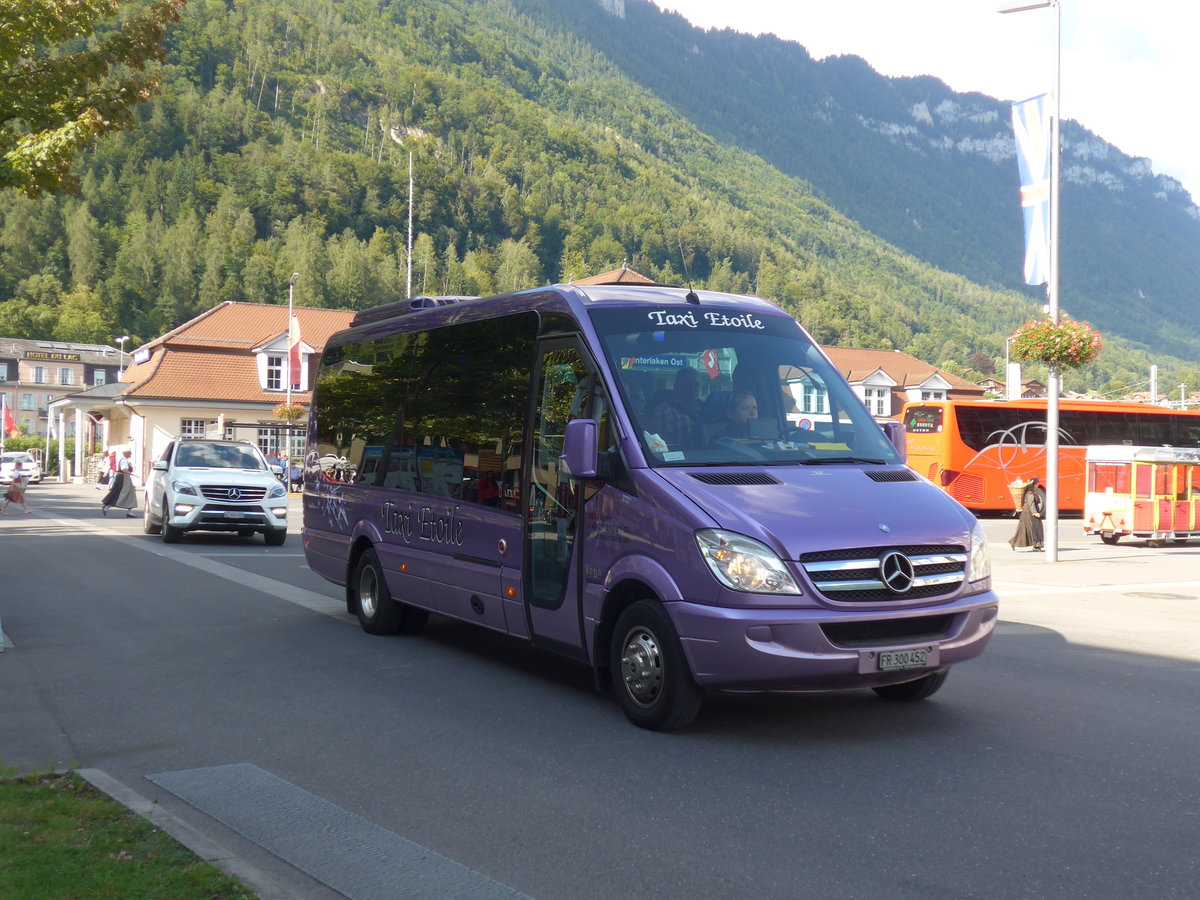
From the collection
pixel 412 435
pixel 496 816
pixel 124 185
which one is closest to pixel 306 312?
pixel 412 435

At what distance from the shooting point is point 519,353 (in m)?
8.47

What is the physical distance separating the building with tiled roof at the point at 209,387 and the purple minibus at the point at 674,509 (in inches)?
1757

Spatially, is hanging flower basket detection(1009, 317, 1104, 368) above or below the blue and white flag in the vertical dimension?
below

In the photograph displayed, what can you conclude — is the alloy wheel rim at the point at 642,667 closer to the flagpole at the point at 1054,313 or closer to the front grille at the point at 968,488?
the flagpole at the point at 1054,313

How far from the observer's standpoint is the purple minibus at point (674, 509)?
6.35 meters

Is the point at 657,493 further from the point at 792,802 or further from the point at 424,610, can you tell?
the point at 424,610

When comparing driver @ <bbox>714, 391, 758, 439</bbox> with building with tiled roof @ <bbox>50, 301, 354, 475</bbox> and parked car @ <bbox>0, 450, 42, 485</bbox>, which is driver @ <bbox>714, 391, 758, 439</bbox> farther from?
parked car @ <bbox>0, 450, 42, 485</bbox>

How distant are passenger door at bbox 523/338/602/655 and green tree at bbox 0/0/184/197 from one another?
7.43 m

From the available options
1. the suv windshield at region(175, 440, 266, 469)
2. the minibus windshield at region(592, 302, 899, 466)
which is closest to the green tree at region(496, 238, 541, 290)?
the suv windshield at region(175, 440, 266, 469)

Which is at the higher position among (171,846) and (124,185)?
(124,185)

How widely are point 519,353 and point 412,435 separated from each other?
1.87m

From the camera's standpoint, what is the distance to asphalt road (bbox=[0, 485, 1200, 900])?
15.1 ft

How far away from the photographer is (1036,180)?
21.8m

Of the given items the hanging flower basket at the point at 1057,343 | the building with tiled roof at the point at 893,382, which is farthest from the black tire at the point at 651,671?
the building with tiled roof at the point at 893,382
